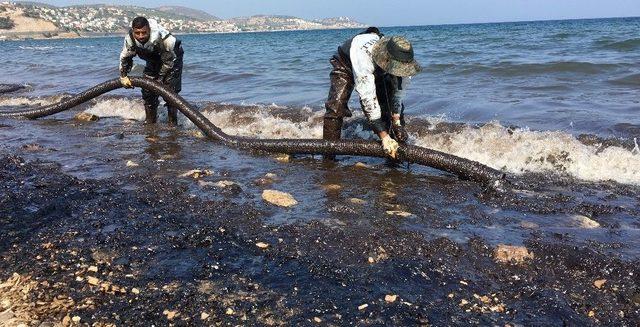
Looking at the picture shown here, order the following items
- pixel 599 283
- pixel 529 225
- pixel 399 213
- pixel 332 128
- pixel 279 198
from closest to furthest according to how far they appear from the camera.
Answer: pixel 599 283, pixel 529 225, pixel 399 213, pixel 279 198, pixel 332 128

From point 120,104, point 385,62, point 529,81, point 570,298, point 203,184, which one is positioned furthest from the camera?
point 529,81

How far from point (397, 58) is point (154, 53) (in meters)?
4.66

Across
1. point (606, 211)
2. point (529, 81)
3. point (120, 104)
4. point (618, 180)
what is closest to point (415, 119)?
point (618, 180)

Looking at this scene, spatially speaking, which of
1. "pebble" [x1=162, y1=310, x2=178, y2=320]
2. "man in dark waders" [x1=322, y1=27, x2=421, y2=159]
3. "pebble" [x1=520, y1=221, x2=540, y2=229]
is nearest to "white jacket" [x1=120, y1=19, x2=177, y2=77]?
"man in dark waders" [x1=322, y1=27, x2=421, y2=159]

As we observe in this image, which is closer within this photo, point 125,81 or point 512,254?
point 512,254

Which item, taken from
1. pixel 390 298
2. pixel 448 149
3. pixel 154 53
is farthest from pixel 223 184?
pixel 154 53

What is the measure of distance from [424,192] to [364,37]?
1.65m

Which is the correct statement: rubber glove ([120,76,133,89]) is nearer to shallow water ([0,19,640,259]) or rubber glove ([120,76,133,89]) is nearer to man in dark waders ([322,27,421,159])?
shallow water ([0,19,640,259])

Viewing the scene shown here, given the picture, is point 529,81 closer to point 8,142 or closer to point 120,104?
point 120,104

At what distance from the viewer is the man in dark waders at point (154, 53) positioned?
7234 millimetres

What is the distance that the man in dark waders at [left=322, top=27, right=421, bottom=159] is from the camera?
15.0ft

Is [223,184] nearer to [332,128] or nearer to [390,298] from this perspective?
[332,128]

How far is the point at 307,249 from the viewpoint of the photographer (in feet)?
11.4

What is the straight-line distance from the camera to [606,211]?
4.35 metres
